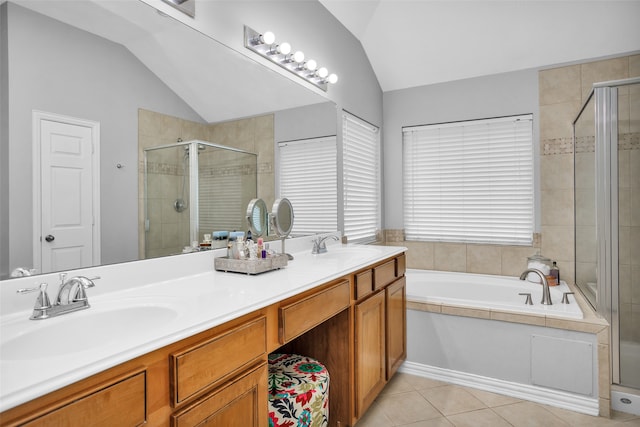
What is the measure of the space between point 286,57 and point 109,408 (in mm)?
2054

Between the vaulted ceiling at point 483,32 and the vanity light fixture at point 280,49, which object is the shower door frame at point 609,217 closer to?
the vaulted ceiling at point 483,32

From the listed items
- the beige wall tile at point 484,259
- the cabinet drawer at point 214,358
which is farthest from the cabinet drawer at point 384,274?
the beige wall tile at point 484,259

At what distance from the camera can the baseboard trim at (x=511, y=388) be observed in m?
2.12

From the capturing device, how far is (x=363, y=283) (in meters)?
1.88

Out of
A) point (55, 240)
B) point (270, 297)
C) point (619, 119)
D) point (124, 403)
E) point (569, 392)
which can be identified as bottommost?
point (569, 392)

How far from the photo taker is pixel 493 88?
3342 mm

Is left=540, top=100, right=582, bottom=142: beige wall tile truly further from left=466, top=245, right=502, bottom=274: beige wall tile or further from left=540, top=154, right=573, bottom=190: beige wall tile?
left=466, top=245, right=502, bottom=274: beige wall tile

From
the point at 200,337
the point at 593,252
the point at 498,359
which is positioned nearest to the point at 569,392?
the point at 498,359

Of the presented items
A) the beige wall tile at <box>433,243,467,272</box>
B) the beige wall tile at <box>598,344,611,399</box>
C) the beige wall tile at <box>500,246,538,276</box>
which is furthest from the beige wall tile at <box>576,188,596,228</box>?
the beige wall tile at <box>433,243,467,272</box>

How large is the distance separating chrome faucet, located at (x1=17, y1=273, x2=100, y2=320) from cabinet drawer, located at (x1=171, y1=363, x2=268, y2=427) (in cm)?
44

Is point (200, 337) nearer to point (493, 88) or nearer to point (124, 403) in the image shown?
point (124, 403)

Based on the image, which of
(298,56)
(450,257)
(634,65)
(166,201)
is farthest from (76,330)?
(634,65)

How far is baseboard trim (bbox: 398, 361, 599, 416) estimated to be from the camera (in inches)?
83.5

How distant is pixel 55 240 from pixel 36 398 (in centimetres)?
66
